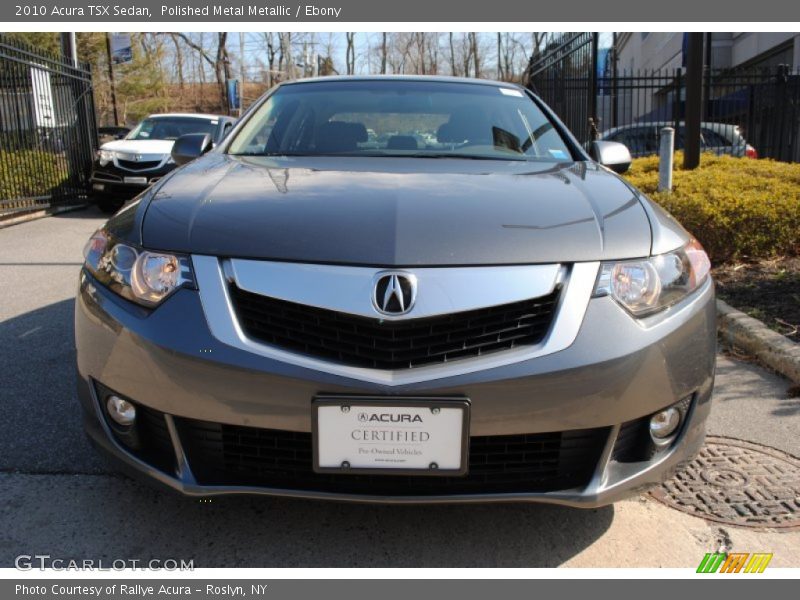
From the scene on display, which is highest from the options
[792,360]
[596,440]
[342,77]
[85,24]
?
[85,24]

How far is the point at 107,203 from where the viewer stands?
10859 mm

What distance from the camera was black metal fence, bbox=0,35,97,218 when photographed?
9.70m

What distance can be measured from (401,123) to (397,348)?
5.97 feet

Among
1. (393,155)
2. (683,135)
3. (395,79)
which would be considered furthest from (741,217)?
(683,135)

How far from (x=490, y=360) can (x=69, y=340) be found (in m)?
3.15

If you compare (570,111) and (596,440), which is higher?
(570,111)

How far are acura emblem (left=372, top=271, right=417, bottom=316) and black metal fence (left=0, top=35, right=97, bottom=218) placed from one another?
8850 mm

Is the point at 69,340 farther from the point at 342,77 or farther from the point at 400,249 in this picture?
the point at 400,249

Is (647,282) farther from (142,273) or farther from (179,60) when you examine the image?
(179,60)

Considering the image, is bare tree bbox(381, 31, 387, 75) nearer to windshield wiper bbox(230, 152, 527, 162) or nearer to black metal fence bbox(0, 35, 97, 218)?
black metal fence bbox(0, 35, 97, 218)

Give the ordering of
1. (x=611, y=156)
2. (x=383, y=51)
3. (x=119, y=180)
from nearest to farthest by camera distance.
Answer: (x=611, y=156) < (x=119, y=180) < (x=383, y=51)

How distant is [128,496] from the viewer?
2.54 m

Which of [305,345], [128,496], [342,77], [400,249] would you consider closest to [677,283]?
[400,249]

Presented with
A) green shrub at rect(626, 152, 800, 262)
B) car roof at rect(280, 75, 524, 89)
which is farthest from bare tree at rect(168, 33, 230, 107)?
car roof at rect(280, 75, 524, 89)
